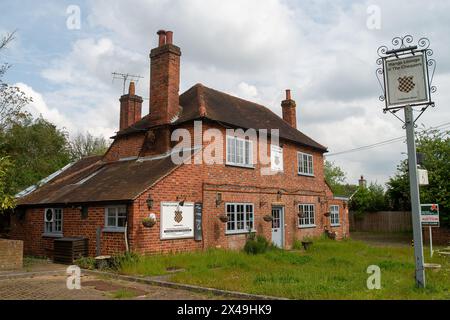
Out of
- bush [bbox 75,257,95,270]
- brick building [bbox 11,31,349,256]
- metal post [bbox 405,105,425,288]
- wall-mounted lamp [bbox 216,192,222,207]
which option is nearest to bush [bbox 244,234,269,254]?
brick building [bbox 11,31,349,256]

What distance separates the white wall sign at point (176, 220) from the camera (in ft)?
48.2

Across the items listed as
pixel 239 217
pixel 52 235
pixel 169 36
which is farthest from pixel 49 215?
pixel 169 36

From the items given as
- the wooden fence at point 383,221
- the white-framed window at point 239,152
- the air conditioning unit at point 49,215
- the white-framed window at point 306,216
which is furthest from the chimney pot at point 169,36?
the wooden fence at point 383,221

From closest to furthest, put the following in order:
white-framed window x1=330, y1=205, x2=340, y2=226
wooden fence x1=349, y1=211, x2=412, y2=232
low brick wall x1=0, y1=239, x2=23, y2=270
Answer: low brick wall x1=0, y1=239, x2=23, y2=270 < white-framed window x1=330, y1=205, x2=340, y2=226 < wooden fence x1=349, y1=211, x2=412, y2=232

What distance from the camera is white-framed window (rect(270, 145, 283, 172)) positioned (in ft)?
66.9

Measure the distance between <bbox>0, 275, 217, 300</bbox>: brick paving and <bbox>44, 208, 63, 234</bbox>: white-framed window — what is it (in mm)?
5044

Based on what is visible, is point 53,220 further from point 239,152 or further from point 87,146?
point 87,146

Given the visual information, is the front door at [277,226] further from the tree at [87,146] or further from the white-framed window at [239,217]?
the tree at [87,146]

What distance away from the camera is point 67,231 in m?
16.4

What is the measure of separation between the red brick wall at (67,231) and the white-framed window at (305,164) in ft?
37.7

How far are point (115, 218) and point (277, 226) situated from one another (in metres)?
8.71

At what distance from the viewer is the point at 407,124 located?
980 cm

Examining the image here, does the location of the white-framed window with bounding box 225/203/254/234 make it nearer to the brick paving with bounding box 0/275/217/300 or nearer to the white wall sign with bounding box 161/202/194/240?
A: the white wall sign with bounding box 161/202/194/240

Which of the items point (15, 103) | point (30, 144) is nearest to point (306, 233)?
point (15, 103)
